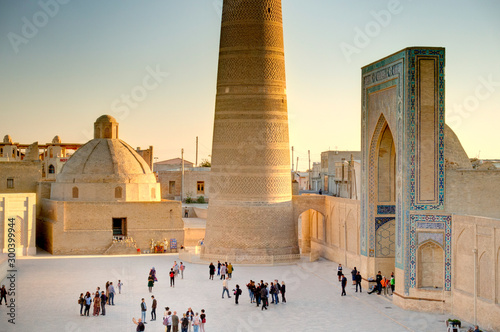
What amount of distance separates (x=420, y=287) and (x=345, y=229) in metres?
6.99

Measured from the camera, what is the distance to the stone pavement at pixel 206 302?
53.3ft

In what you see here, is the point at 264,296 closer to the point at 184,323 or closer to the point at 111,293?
the point at 184,323

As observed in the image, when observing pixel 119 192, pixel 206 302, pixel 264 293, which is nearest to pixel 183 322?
pixel 264 293

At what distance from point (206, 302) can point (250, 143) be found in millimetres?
8005

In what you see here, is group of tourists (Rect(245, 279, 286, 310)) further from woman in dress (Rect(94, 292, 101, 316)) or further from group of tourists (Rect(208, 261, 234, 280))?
woman in dress (Rect(94, 292, 101, 316))

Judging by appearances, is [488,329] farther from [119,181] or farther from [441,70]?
[119,181]

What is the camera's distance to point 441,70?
17.7 m

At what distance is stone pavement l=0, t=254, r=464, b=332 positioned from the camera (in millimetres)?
16250

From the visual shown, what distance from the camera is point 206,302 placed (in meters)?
18.9

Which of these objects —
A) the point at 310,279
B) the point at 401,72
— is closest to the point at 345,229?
the point at 310,279

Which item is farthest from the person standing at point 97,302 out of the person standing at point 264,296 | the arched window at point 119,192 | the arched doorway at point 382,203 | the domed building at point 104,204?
the arched window at point 119,192

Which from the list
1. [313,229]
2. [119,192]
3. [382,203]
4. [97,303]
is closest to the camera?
[97,303]

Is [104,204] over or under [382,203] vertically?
under

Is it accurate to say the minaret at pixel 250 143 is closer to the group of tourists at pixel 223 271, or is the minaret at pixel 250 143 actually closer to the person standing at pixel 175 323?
the group of tourists at pixel 223 271
